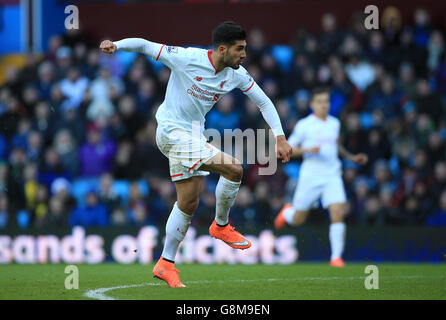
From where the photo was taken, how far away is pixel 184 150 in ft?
25.1

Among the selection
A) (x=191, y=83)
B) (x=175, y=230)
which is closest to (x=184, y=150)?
(x=191, y=83)

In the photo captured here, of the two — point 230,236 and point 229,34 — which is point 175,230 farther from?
point 229,34

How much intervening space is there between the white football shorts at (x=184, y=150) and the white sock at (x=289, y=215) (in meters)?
4.39

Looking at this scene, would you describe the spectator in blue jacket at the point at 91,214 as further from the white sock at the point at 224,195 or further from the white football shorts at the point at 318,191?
the white sock at the point at 224,195

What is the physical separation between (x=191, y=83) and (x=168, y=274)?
76.1 inches

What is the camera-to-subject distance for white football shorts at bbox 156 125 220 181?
24.9ft

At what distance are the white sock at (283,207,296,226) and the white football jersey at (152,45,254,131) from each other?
4.46 metres

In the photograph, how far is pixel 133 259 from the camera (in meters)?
13.5

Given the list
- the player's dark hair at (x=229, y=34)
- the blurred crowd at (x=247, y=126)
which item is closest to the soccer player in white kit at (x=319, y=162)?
the blurred crowd at (x=247, y=126)

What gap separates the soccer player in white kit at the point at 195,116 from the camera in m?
7.54

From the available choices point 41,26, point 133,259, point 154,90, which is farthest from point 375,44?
point 41,26

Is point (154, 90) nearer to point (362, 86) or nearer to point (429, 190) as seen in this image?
point (362, 86)

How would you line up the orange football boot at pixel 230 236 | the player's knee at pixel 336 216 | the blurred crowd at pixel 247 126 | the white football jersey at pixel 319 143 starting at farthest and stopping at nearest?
the blurred crowd at pixel 247 126
the white football jersey at pixel 319 143
the player's knee at pixel 336 216
the orange football boot at pixel 230 236

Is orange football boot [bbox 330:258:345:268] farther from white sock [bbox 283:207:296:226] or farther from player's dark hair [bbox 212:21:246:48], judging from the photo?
player's dark hair [bbox 212:21:246:48]
